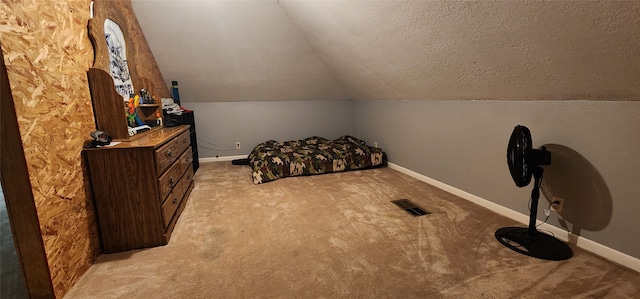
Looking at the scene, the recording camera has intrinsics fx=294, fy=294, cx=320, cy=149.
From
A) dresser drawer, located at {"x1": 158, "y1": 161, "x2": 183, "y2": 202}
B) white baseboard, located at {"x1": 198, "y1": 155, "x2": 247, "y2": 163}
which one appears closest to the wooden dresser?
dresser drawer, located at {"x1": 158, "y1": 161, "x2": 183, "y2": 202}

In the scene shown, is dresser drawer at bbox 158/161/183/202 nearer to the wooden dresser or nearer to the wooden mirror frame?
the wooden dresser

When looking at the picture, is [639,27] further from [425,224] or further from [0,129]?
[0,129]

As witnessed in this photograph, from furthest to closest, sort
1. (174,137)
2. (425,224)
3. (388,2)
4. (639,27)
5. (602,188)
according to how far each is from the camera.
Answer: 1. (174,137)
2. (425,224)
3. (388,2)
4. (602,188)
5. (639,27)

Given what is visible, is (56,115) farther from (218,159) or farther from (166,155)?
(218,159)

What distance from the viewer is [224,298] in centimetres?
158

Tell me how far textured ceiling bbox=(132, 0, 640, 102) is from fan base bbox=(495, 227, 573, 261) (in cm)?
100

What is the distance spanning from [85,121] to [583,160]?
3312 millimetres

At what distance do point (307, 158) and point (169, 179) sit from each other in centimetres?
191

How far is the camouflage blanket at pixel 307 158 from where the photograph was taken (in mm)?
3705

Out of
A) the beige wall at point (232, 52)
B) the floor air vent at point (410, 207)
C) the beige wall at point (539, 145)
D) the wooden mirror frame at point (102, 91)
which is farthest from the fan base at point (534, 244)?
the beige wall at point (232, 52)

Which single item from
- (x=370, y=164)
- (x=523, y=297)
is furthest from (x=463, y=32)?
(x=370, y=164)

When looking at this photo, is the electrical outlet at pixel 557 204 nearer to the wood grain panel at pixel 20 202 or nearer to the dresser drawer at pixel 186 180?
the dresser drawer at pixel 186 180

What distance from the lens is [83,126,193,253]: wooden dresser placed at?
1956 mm

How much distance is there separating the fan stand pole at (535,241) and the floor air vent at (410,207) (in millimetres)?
602
